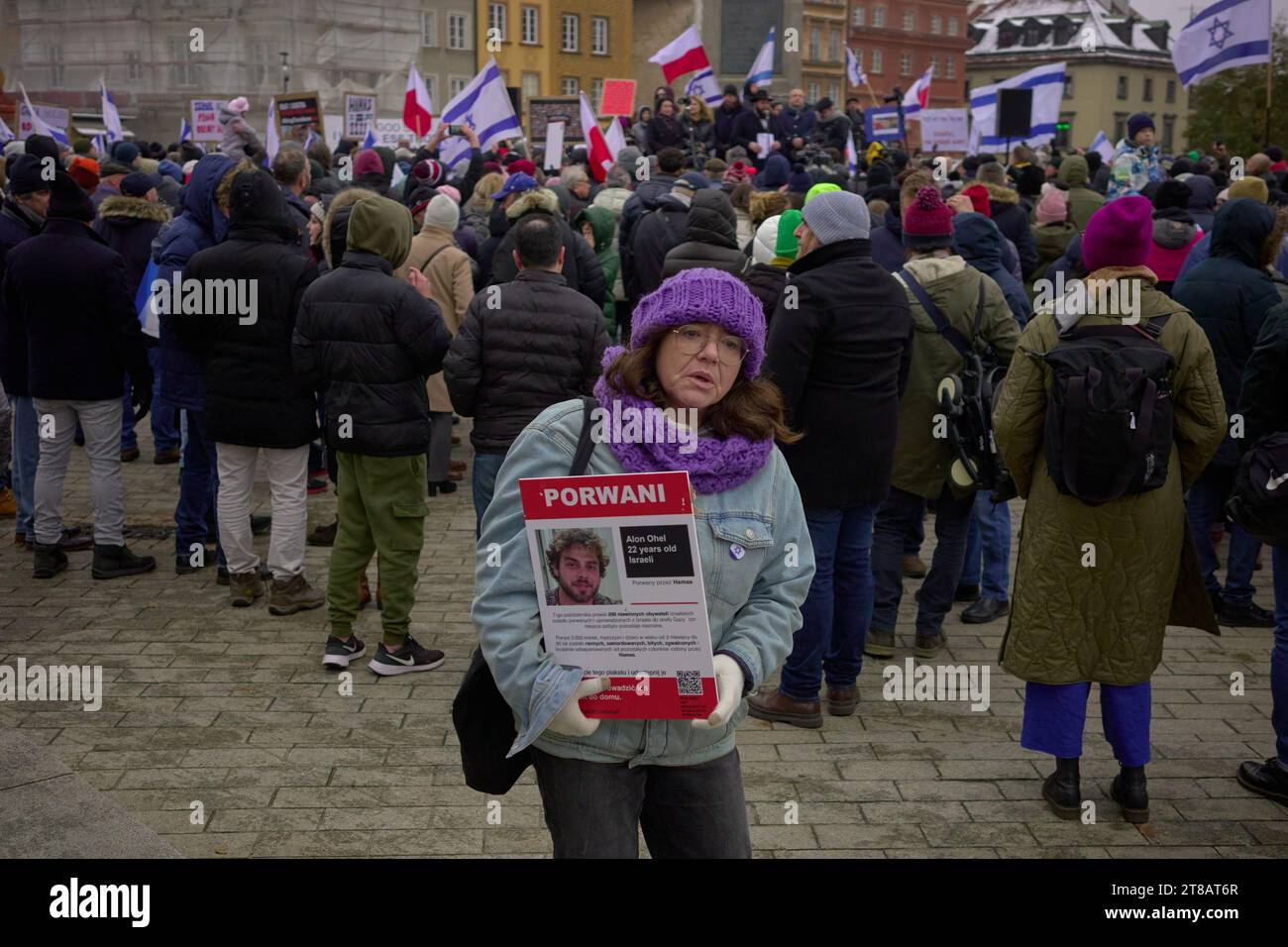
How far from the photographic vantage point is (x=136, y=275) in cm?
945

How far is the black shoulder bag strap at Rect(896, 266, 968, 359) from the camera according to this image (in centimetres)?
666

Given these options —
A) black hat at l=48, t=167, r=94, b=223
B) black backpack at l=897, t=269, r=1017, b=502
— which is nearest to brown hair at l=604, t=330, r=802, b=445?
black backpack at l=897, t=269, r=1017, b=502

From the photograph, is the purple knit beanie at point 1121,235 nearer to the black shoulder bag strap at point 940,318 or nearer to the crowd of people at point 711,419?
the crowd of people at point 711,419

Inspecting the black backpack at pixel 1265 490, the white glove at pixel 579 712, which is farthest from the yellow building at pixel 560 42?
the white glove at pixel 579 712

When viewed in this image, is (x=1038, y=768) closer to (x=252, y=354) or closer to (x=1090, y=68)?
(x=252, y=354)

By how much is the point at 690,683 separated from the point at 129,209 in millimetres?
7674

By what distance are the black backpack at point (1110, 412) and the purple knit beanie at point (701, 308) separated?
1.93 meters

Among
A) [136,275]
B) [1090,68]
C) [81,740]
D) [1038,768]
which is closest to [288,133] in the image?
[136,275]

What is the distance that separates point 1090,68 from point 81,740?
337 ft

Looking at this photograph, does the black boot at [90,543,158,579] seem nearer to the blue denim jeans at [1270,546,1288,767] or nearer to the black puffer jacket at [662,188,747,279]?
the black puffer jacket at [662,188,747,279]

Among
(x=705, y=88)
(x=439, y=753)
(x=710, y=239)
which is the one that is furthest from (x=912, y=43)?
(x=439, y=753)

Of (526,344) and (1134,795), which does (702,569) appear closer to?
(1134,795)

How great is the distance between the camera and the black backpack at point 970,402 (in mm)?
6469

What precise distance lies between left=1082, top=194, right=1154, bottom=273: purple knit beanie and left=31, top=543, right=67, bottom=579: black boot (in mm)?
5924
